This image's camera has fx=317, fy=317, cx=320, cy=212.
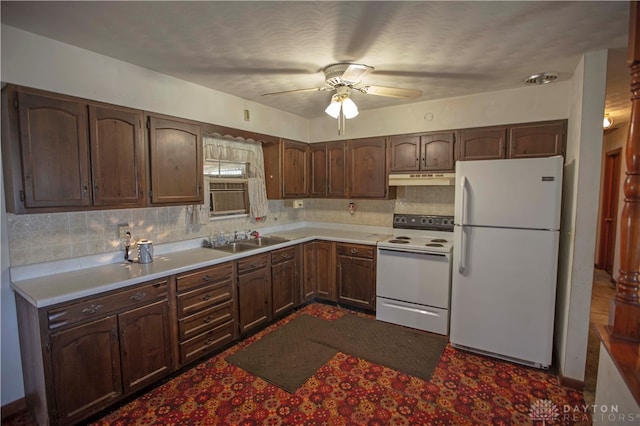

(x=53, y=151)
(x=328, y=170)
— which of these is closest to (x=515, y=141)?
(x=328, y=170)

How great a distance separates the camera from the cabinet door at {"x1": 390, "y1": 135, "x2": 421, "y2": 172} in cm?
364

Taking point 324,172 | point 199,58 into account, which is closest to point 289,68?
point 199,58

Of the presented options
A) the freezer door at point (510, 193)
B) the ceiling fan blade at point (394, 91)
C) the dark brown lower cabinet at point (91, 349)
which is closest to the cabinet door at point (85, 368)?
the dark brown lower cabinet at point (91, 349)

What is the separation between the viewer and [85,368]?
202cm

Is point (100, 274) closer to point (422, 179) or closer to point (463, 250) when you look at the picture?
point (463, 250)

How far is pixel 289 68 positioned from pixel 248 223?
6.57 feet

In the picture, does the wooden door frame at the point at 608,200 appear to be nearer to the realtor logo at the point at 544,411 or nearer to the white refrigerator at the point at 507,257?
the white refrigerator at the point at 507,257

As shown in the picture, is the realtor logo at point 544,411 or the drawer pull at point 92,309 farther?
the realtor logo at point 544,411

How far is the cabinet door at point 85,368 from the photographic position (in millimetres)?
1913

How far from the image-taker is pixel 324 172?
4301mm

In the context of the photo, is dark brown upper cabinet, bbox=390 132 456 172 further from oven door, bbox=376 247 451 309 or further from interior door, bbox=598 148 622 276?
interior door, bbox=598 148 622 276

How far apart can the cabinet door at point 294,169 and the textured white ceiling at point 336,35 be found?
1.32 metres

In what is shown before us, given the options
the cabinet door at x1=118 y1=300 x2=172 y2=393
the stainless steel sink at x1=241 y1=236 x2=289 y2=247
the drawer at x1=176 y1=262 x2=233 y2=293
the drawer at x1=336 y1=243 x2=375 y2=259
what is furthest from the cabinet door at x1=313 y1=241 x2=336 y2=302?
the cabinet door at x1=118 y1=300 x2=172 y2=393

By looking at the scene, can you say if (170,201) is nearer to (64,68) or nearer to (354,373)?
(64,68)
